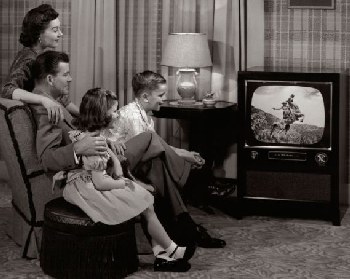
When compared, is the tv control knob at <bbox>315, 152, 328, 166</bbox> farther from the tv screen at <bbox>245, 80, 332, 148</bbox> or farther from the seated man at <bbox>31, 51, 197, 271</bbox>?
the seated man at <bbox>31, 51, 197, 271</bbox>

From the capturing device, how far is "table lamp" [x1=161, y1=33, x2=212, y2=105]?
4.68 meters

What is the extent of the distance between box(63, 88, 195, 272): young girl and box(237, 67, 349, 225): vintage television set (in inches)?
46.6

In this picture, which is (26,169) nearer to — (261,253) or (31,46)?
(31,46)

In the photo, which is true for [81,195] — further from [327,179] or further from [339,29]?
[339,29]

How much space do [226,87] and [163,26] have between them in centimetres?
62

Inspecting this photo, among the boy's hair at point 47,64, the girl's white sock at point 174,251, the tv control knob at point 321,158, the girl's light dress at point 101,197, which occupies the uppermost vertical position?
the boy's hair at point 47,64


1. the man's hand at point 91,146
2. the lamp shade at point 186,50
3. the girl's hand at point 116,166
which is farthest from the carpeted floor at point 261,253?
the lamp shade at point 186,50

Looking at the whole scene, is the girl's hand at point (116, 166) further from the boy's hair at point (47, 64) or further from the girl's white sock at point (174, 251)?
the boy's hair at point (47, 64)

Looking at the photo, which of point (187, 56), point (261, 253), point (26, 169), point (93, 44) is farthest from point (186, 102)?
point (26, 169)

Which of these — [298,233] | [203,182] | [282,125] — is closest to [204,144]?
[203,182]

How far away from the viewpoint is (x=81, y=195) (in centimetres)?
332

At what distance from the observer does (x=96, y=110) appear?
11.0 feet

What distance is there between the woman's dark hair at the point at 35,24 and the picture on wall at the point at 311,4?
Answer: 1774 millimetres

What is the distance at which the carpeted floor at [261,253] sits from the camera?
3.46 metres
